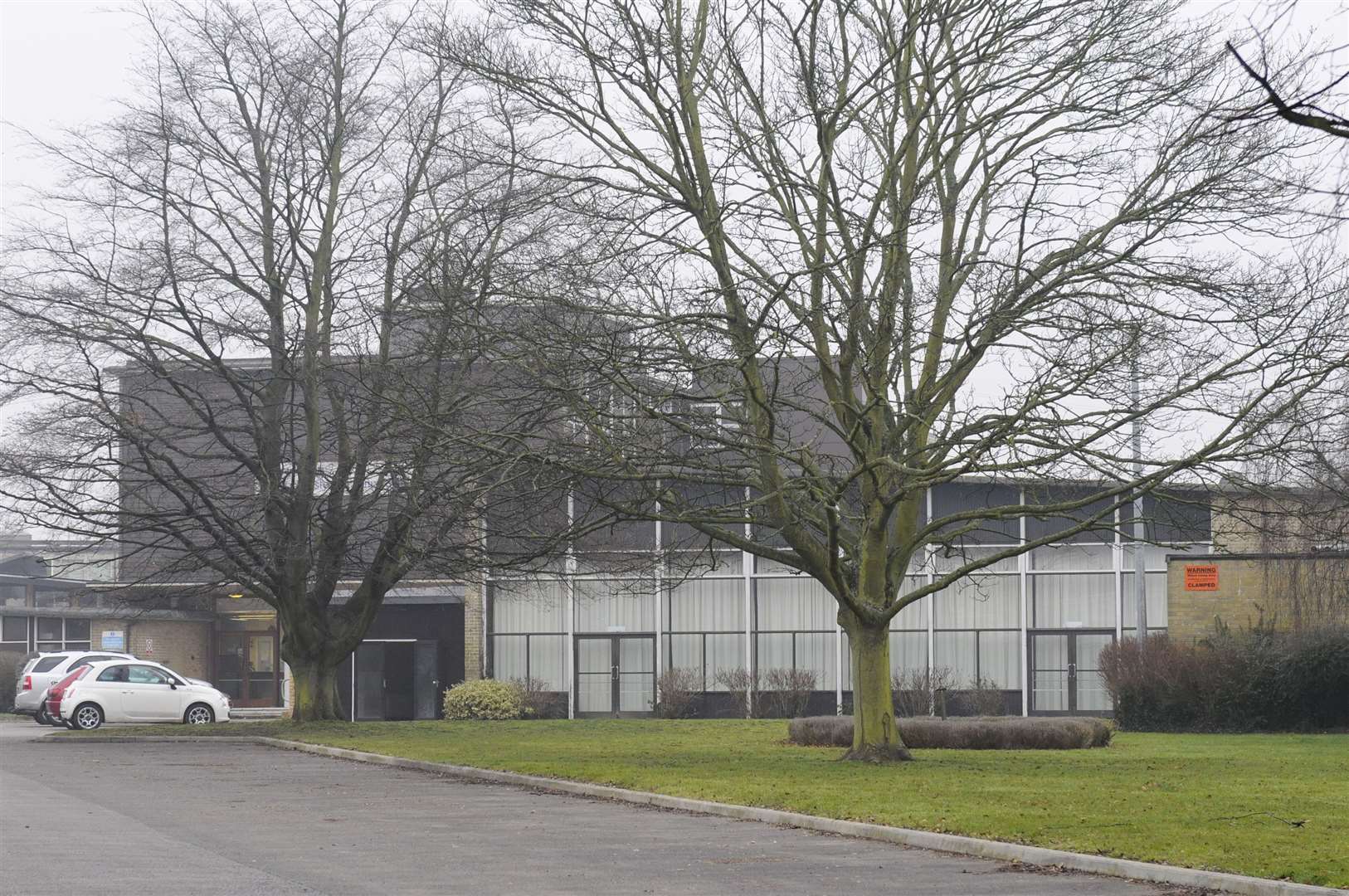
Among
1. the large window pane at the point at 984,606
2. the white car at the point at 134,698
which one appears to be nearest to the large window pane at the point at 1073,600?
the large window pane at the point at 984,606

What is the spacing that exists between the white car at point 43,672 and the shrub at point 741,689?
48.0 ft

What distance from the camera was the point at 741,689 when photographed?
40719mm

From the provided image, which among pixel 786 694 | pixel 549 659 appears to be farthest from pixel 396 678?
pixel 786 694

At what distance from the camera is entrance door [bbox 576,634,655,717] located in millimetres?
42781

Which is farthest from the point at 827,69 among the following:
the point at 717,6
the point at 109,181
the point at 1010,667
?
the point at 1010,667

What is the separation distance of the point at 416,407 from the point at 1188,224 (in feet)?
34.2

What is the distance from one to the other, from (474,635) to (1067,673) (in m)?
15.5

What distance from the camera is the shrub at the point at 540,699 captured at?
132 ft

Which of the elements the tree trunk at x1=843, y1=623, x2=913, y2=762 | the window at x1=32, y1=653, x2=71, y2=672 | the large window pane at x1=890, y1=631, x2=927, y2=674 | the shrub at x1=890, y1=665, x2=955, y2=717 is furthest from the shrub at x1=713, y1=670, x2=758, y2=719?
the tree trunk at x1=843, y1=623, x2=913, y2=762

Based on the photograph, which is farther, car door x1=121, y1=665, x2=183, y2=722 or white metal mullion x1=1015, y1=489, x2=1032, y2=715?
white metal mullion x1=1015, y1=489, x2=1032, y2=715

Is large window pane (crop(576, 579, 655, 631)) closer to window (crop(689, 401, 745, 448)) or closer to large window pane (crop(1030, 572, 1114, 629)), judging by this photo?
large window pane (crop(1030, 572, 1114, 629))

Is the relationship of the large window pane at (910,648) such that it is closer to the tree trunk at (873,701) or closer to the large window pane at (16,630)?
the tree trunk at (873,701)

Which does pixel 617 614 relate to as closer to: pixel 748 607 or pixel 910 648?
pixel 748 607

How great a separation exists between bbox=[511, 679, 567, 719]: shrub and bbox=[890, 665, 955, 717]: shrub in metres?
8.73
